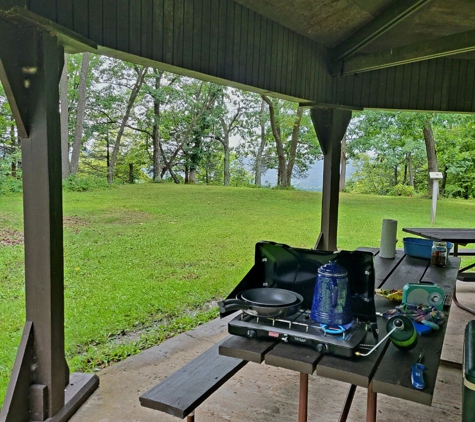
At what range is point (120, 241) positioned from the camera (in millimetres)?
6379

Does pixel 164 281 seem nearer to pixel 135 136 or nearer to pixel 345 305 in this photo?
pixel 345 305

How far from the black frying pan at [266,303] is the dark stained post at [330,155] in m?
2.60

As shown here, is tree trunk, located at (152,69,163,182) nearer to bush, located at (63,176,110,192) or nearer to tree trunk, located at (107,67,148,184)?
tree trunk, located at (107,67,148,184)

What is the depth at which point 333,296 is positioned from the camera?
128cm

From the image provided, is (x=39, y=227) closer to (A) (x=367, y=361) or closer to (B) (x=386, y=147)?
(A) (x=367, y=361)

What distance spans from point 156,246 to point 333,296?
525cm

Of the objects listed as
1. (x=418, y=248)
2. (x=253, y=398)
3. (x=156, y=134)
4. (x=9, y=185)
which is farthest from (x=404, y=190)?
(x=253, y=398)

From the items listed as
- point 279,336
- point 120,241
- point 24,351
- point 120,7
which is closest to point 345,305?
point 279,336

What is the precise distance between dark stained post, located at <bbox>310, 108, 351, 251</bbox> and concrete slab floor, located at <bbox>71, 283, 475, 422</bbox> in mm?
1633

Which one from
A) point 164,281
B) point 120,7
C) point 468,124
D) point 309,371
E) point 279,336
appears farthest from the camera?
point 468,124

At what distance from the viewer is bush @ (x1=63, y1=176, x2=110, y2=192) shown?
28.9ft

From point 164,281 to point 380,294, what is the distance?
10.8 ft

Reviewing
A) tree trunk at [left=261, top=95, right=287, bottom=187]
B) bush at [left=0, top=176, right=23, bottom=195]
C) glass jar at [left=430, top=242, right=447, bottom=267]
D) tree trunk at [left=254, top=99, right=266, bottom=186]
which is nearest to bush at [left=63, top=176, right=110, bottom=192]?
bush at [left=0, top=176, right=23, bottom=195]

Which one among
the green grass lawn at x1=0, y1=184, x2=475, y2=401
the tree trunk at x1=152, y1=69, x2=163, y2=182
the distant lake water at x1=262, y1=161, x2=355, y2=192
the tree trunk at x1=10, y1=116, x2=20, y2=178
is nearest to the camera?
the green grass lawn at x1=0, y1=184, x2=475, y2=401
